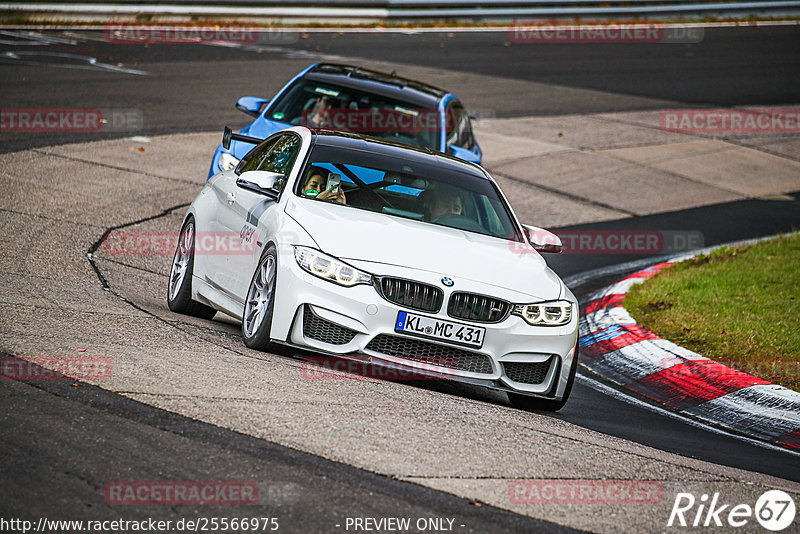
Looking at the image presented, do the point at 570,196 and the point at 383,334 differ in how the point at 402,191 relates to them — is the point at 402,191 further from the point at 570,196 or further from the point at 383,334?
the point at 570,196

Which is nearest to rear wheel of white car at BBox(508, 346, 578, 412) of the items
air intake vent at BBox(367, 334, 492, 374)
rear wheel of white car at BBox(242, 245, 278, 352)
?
air intake vent at BBox(367, 334, 492, 374)

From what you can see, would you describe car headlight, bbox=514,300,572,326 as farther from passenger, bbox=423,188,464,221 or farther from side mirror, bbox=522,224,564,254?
passenger, bbox=423,188,464,221

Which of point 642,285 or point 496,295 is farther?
point 642,285

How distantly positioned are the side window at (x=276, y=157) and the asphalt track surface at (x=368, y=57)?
2.08m

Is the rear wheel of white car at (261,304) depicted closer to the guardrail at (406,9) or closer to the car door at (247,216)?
the car door at (247,216)

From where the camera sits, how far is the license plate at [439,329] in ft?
22.7

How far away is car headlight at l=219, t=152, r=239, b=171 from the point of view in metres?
11.6

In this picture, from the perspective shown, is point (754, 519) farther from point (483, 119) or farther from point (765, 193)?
point (483, 119)

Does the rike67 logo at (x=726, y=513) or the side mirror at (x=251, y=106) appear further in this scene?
the side mirror at (x=251, y=106)

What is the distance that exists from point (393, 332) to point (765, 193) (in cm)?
1290

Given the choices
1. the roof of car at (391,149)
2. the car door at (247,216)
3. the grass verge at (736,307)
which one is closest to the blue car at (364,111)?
the grass verge at (736,307)

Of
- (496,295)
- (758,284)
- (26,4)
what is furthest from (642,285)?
(26,4)

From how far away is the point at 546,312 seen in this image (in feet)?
23.9

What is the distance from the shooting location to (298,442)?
5.40m
